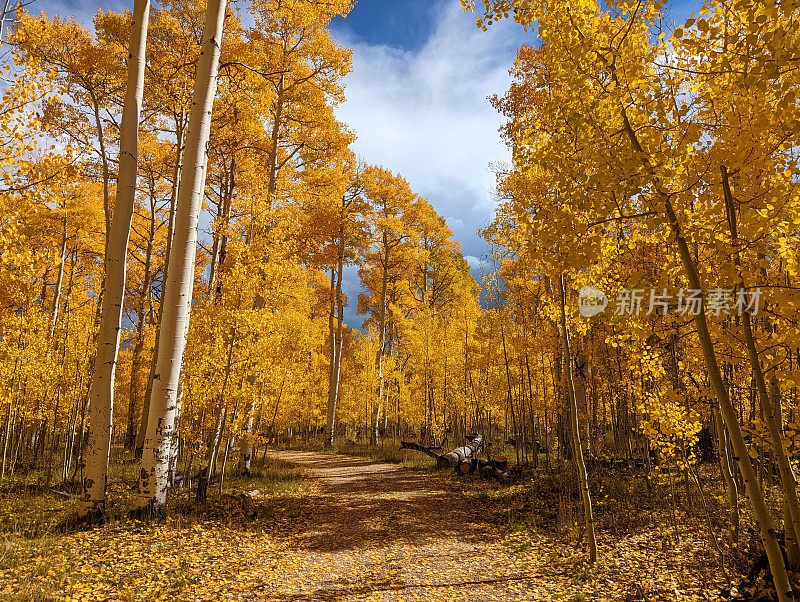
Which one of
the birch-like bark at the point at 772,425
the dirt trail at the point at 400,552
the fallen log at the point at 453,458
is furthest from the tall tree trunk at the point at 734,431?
the fallen log at the point at 453,458

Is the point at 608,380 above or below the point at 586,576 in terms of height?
above

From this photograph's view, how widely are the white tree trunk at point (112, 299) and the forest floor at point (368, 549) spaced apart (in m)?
0.69

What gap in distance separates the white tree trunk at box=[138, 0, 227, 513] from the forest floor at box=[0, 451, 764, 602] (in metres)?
0.62

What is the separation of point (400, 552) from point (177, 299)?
4567 millimetres

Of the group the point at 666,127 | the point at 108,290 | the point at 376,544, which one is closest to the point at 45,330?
the point at 108,290

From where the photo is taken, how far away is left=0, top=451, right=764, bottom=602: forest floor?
13.2 feet

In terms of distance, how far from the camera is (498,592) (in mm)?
4461

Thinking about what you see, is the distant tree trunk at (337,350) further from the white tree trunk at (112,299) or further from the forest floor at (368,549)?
the white tree trunk at (112,299)

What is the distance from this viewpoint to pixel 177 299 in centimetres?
529

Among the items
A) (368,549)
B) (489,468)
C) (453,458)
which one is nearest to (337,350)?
(453,458)

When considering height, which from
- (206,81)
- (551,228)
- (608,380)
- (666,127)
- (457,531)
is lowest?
(457,531)

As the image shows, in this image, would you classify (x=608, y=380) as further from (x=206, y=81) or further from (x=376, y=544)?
(x=206, y=81)

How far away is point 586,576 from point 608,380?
6197 millimetres

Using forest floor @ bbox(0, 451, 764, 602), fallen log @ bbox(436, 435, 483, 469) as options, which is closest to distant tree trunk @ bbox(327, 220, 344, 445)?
fallen log @ bbox(436, 435, 483, 469)
